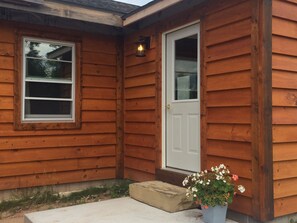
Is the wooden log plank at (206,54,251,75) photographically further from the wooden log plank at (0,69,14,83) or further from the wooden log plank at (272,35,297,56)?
the wooden log plank at (0,69,14,83)

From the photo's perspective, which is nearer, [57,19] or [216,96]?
[216,96]

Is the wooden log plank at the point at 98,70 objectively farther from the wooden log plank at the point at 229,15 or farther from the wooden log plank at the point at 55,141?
the wooden log plank at the point at 229,15

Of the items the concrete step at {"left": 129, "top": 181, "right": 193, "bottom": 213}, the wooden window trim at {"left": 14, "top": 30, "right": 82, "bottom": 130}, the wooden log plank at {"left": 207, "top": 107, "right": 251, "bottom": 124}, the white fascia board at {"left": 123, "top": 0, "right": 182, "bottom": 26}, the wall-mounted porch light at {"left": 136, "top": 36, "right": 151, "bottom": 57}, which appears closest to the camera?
the wooden log plank at {"left": 207, "top": 107, "right": 251, "bottom": 124}

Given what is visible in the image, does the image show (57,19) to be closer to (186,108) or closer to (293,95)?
(186,108)

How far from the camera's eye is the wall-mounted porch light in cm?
477

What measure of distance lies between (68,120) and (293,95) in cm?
314

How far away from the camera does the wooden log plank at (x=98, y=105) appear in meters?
5.06

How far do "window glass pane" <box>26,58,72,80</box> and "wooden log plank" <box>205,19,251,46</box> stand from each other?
2.26m

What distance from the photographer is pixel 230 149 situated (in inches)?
135

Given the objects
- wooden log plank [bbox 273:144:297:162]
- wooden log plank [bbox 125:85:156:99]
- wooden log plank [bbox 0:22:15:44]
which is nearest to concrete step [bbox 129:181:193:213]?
wooden log plank [bbox 273:144:297:162]

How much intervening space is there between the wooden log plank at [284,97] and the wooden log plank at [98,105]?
111 inches

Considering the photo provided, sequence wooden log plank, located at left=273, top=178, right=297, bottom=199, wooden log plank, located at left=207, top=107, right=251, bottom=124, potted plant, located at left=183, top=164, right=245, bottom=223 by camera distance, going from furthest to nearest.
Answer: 1. wooden log plank, located at left=207, top=107, right=251, bottom=124
2. wooden log plank, located at left=273, top=178, right=297, bottom=199
3. potted plant, located at left=183, top=164, right=245, bottom=223

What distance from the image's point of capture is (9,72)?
14.6ft

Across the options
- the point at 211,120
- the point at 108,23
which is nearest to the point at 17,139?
the point at 108,23
